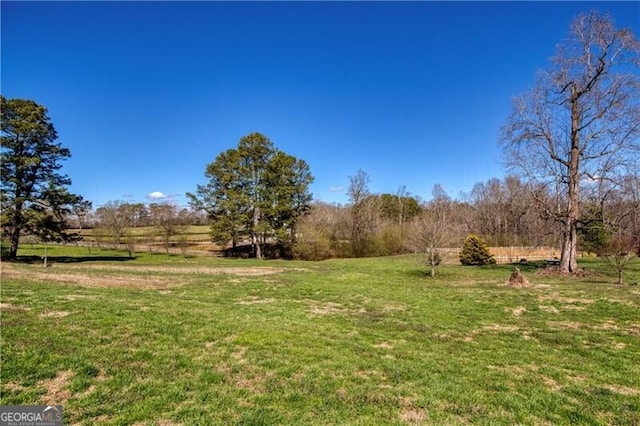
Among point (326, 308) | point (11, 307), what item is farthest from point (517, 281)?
point (11, 307)

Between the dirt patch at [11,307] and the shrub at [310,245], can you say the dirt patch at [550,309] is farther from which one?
the shrub at [310,245]

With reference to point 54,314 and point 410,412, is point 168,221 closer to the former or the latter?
point 54,314

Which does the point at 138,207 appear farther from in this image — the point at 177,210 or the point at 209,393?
the point at 209,393

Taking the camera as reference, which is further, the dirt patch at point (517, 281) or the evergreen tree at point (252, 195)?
the evergreen tree at point (252, 195)

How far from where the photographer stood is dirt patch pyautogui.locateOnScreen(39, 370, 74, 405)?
4.47 metres

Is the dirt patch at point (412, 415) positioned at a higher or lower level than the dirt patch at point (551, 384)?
higher

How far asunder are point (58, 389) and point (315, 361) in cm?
360

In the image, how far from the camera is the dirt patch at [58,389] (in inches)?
176

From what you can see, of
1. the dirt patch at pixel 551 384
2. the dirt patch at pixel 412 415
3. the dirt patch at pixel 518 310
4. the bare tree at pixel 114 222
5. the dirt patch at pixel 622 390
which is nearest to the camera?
the dirt patch at pixel 412 415

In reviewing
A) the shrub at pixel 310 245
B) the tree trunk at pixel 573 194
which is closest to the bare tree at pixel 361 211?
the shrub at pixel 310 245

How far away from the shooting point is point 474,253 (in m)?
29.0

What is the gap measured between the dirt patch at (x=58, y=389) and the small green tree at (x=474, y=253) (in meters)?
28.6

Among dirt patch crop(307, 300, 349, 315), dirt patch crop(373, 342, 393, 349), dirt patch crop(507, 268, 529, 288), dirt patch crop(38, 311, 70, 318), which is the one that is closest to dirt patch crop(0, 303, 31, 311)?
dirt patch crop(38, 311, 70, 318)

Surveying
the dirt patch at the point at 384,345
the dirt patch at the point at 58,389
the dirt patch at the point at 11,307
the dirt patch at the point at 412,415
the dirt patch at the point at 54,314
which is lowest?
the dirt patch at the point at 412,415
